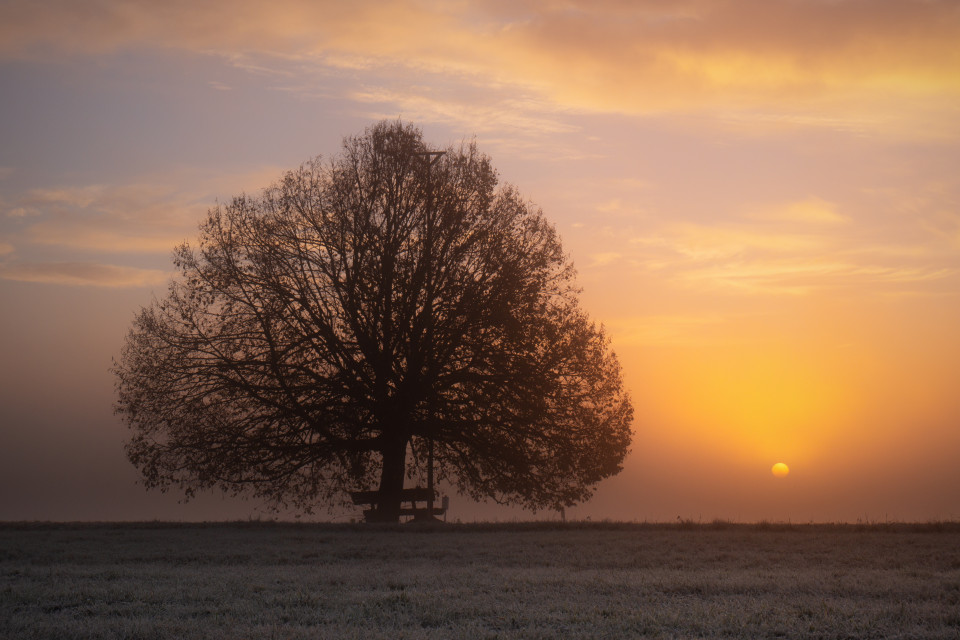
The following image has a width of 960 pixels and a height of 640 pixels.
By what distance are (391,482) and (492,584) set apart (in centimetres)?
1538

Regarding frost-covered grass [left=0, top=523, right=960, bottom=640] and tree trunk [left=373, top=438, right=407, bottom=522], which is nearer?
frost-covered grass [left=0, top=523, right=960, bottom=640]

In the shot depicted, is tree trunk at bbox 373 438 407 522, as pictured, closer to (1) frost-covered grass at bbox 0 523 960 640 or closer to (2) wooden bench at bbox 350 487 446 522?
(2) wooden bench at bbox 350 487 446 522

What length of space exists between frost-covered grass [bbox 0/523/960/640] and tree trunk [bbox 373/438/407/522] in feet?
21.7

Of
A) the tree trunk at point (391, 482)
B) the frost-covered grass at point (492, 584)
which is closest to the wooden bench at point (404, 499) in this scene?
the tree trunk at point (391, 482)

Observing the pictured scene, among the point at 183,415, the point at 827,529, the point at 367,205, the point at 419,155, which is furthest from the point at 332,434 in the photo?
the point at 827,529

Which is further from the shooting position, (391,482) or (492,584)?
(391,482)

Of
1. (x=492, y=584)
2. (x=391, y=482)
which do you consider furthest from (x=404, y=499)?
(x=492, y=584)

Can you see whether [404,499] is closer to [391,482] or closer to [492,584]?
[391,482]

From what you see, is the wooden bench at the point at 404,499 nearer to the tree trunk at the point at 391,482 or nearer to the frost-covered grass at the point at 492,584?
the tree trunk at the point at 391,482

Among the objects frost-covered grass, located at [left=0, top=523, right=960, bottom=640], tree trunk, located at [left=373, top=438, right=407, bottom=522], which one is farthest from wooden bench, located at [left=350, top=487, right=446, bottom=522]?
frost-covered grass, located at [left=0, top=523, right=960, bottom=640]

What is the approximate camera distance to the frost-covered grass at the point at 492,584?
401 inches

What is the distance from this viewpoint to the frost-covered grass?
33.4 ft

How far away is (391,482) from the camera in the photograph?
92.7 ft

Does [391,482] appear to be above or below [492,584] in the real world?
above
